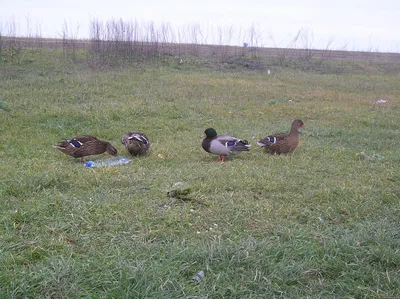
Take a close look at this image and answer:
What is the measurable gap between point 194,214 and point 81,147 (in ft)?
10.7

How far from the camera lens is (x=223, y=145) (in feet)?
22.4

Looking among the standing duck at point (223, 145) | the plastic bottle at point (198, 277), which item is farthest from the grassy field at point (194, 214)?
the standing duck at point (223, 145)

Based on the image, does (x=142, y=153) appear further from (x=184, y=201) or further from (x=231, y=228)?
(x=231, y=228)

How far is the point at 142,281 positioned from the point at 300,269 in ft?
3.80

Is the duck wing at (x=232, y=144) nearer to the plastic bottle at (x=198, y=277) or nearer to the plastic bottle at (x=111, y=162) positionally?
the plastic bottle at (x=111, y=162)

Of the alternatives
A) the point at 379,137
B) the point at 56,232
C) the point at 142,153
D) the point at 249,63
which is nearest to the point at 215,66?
the point at 249,63

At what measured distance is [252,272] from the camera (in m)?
3.12

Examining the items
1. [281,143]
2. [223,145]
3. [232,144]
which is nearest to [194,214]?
[223,145]

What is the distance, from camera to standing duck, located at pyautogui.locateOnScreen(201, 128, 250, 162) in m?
6.86

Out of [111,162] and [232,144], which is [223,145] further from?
[111,162]

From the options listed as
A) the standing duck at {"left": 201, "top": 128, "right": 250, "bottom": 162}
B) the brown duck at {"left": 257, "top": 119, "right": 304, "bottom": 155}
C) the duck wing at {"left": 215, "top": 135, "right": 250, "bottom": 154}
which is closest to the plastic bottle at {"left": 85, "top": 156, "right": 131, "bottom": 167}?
the standing duck at {"left": 201, "top": 128, "right": 250, "bottom": 162}

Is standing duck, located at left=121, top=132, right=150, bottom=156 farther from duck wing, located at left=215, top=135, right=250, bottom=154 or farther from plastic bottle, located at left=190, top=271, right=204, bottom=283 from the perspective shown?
plastic bottle, located at left=190, top=271, right=204, bottom=283

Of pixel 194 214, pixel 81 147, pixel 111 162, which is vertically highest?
pixel 194 214

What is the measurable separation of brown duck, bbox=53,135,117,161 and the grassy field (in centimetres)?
19
